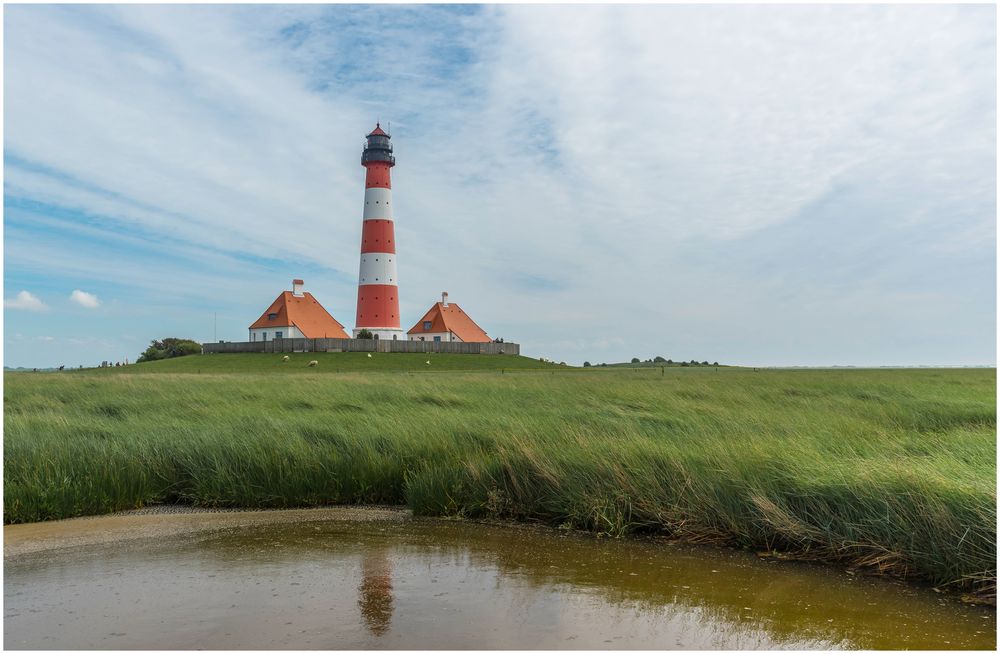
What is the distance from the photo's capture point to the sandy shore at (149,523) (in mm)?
7762

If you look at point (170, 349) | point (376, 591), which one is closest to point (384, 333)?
point (170, 349)

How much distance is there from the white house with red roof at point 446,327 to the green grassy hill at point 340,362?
34.9ft

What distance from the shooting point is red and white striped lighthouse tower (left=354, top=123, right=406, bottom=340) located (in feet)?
188

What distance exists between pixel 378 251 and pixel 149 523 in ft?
163

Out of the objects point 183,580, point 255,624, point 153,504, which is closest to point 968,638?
point 255,624

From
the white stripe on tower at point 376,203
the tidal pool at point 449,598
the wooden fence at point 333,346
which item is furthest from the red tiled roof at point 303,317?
the tidal pool at point 449,598

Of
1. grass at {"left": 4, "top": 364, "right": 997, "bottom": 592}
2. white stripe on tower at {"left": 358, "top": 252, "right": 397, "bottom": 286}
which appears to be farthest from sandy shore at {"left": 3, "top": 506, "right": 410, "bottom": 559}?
white stripe on tower at {"left": 358, "top": 252, "right": 397, "bottom": 286}

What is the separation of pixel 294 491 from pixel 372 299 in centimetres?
5001

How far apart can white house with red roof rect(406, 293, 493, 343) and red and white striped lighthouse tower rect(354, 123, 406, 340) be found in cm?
793

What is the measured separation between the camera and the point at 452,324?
2758 inches

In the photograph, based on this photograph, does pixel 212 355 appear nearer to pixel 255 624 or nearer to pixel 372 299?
pixel 372 299

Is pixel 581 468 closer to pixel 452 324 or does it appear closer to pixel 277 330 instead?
pixel 277 330

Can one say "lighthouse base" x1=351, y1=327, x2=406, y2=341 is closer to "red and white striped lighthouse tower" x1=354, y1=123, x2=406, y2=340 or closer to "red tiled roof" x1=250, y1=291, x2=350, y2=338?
"red and white striped lighthouse tower" x1=354, y1=123, x2=406, y2=340

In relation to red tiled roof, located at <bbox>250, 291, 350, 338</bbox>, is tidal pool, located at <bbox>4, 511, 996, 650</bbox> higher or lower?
lower
